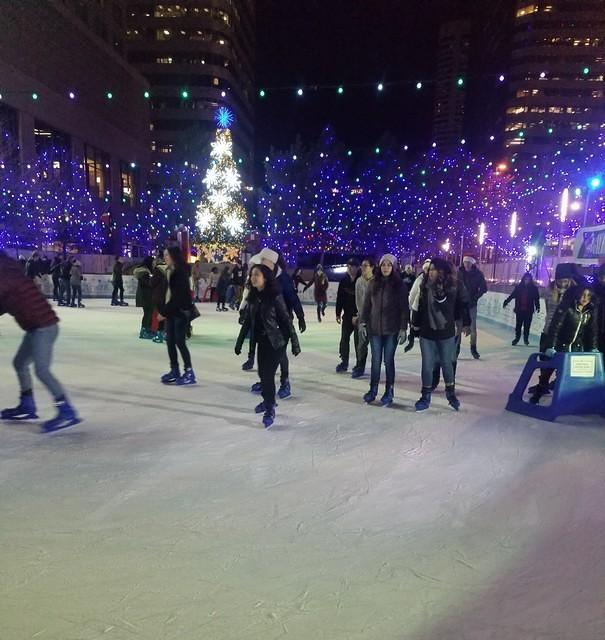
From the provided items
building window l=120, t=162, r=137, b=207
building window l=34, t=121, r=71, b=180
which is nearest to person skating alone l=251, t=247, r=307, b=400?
building window l=34, t=121, r=71, b=180

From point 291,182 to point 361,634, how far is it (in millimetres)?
40374

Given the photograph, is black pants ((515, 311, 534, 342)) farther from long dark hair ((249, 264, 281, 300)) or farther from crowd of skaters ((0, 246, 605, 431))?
long dark hair ((249, 264, 281, 300))

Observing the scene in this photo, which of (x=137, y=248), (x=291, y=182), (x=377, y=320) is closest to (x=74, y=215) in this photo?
(x=137, y=248)

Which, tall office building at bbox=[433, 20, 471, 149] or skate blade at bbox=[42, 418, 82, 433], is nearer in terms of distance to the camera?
Answer: skate blade at bbox=[42, 418, 82, 433]

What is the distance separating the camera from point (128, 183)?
1900 inches

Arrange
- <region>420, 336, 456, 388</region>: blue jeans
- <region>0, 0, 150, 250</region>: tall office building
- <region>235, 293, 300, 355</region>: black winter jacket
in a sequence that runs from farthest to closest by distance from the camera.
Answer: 1. <region>0, 0, 150, 250</region>: tall office building
2. <region>420, 336, 456, 388</region>: blue jeans
3. <region>235, 293, 300, 355</region>: black winter jacket

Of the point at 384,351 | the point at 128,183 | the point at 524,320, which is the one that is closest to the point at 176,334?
the point at 384,351

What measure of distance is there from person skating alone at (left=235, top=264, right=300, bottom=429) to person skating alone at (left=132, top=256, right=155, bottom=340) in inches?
187

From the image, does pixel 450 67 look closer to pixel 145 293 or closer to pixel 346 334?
pixel 145 293

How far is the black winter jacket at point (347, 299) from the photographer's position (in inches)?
268

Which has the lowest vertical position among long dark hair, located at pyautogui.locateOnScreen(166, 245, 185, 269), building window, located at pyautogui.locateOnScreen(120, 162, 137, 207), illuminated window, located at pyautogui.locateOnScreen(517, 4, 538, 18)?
long dark hair, located at pyautogui.locateOnScreen(166, 245, 185, 269)

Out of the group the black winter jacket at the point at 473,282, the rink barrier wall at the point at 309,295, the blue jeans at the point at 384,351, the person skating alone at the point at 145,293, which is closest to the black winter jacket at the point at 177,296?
the blue jeans at the point at 384,351

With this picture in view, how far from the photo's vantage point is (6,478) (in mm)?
3293

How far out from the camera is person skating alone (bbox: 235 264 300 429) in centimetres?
444
